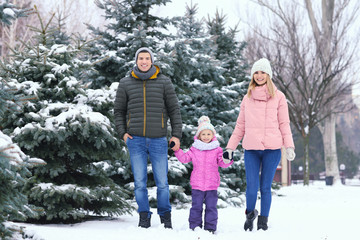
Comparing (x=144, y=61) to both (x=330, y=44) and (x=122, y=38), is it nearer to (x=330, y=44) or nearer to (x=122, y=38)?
(x=122, y=38)

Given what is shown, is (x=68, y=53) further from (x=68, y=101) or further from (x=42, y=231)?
(x=42, y=231)

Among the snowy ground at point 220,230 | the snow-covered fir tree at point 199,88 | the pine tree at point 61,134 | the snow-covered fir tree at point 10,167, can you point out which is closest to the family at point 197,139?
the snowy ground at point 220,230

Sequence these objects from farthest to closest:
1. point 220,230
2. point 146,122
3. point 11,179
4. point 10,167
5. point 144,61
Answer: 1. point 220,230
2. point 144,61
3. point 146,122
4. point 11,179
5. point 10,167

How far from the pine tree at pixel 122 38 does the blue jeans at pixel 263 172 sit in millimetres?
4078

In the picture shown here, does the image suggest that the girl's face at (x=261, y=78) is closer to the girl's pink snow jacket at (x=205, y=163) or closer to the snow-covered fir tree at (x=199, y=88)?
the girl's pink snow jacket at (x=205, y=163)

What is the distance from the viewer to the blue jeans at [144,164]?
17.2 ft

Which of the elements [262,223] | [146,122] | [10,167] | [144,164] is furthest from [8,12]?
[262,223]

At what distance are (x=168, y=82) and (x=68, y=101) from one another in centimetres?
165

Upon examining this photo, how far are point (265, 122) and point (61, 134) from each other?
96.9 inches

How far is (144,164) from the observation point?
5.30m

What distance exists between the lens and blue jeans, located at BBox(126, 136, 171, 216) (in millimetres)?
5230

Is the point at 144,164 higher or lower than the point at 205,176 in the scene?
higher

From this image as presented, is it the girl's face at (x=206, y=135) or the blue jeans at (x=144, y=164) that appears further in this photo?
the girl's face at (x=206, y=135)

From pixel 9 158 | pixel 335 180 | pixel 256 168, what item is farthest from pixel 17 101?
pixel 335 180
